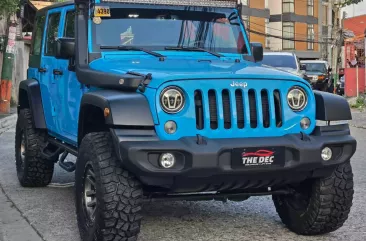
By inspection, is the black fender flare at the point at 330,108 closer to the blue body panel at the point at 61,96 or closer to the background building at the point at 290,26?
the blue body panel at the point at 61,96

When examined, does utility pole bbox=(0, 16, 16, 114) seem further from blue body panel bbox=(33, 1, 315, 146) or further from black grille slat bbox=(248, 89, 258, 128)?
black grille slat bbox=(248, 89, 258, 128)

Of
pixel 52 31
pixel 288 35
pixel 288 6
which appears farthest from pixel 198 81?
pixel 288 6

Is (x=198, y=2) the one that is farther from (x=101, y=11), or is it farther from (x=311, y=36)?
(x=311, y=36)

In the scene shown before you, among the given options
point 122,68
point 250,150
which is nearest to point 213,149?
point 250,150

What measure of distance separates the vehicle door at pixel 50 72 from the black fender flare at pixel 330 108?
2732 millimetres

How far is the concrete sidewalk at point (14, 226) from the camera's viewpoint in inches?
211

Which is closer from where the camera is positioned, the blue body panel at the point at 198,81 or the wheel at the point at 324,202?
the blue body panel at the point at 198,81

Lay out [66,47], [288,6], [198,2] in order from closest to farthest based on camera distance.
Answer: [66,47] → [198,2] → [288,6]

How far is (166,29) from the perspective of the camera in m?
5.73

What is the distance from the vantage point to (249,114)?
179 inches

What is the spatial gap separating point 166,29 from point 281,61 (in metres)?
10.9

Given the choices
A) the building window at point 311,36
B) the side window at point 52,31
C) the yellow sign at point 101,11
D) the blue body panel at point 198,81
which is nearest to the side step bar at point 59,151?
the blue body panel at point 198,81

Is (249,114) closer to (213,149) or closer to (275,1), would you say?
(213,149)

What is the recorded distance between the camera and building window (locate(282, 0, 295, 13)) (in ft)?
170
